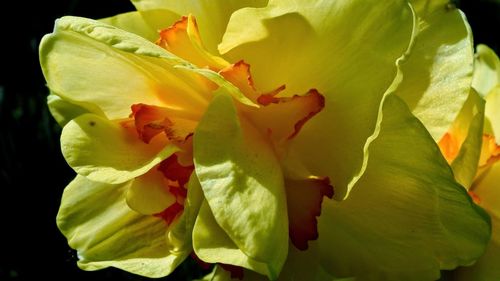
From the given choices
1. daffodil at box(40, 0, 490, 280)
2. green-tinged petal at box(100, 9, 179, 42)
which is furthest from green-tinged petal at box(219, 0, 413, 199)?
green-tinged petal at box(100, 9, 179, 42)

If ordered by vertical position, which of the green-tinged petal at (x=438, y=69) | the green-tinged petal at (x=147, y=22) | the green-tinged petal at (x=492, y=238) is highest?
the green-tinged petal at (x=147, y=22)

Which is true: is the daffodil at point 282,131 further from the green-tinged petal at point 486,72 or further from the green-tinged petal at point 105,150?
the green-tinged petal at point 486,72

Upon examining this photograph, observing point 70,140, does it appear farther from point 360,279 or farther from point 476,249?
point 476,249

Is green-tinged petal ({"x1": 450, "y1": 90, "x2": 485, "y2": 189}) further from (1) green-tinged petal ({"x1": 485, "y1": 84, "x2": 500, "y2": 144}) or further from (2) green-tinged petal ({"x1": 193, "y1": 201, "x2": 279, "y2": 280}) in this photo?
(2) green-tinged petal ({"x1": 193, "y1": 201, "x2": 279, "y2": 280})

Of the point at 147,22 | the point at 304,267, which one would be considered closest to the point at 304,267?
the point at 304,267

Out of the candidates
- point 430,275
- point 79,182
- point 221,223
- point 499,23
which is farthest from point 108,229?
point 499,23

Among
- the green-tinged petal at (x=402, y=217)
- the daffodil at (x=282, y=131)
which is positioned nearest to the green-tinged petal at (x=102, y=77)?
the daffodil at (x=282, y=131)
